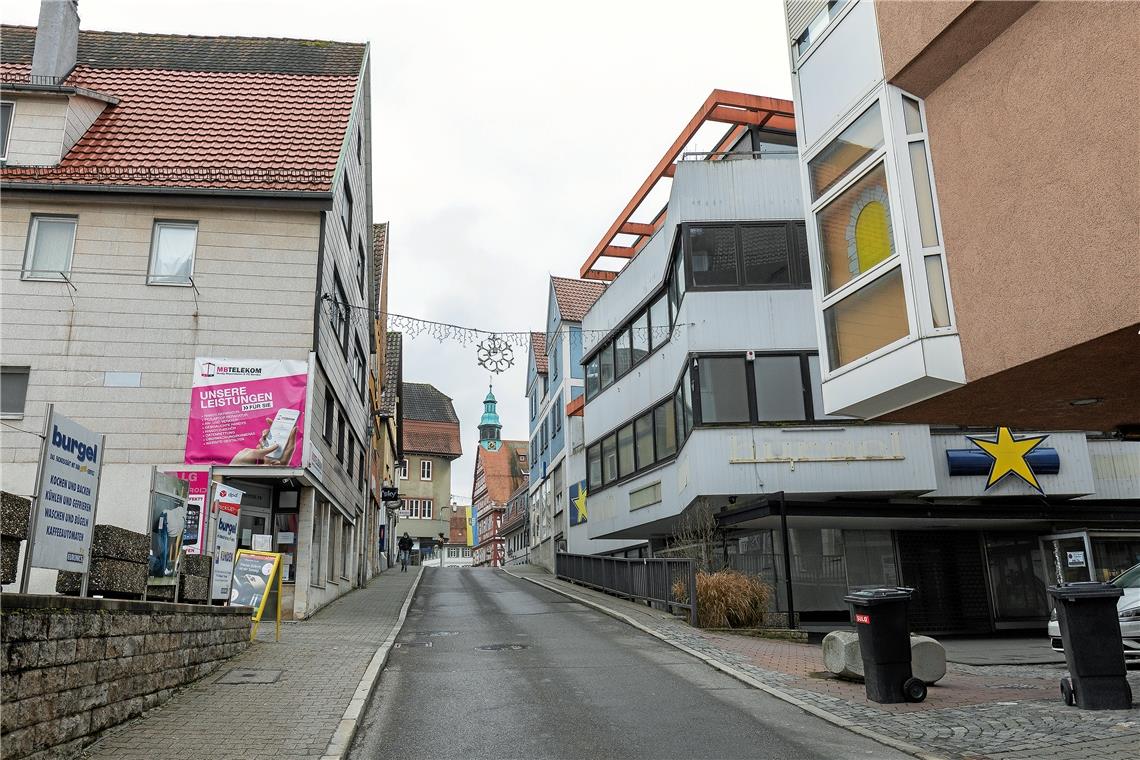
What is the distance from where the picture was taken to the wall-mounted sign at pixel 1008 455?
19.8 meters

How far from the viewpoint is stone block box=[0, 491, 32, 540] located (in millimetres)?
6031

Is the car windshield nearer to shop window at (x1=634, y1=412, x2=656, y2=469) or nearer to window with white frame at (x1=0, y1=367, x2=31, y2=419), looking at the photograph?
shop window at (x1=634, y1=412, x2=656, y2=469)

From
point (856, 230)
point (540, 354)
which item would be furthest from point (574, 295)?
point (856, 230)

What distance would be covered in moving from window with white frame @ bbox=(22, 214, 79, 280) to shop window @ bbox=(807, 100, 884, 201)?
591 inches

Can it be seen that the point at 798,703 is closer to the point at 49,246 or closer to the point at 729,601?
the point at 729,601

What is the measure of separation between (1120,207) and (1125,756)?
168 inches

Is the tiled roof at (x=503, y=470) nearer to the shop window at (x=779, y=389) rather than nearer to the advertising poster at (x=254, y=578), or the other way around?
the shop window at (x=779, y=389)

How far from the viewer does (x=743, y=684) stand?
1086 cm

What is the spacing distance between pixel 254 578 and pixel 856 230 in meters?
10.7

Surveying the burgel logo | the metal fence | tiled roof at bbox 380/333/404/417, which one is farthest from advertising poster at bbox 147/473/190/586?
tiled roof at bbox 380/333/404/417

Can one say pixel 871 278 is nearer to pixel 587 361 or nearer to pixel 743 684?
pixel 743 684

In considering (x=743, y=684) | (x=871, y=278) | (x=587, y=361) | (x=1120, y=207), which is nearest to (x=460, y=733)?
(x=743, y=684)

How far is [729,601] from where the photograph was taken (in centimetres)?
1650

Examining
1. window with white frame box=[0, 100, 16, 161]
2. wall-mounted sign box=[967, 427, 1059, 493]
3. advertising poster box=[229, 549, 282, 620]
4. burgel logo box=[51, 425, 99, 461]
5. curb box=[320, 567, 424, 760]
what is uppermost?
window with white frame box=[0, 100, 16, 161]
